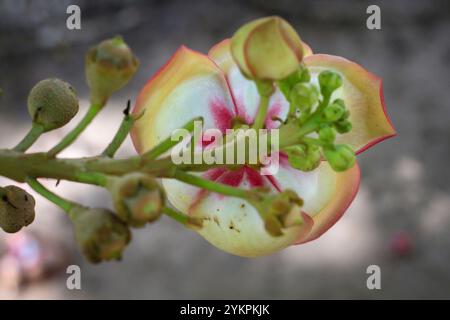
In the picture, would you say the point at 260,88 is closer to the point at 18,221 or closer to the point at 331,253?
the point at 18,221

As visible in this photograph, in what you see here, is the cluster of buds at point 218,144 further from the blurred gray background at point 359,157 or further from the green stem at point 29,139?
the blurred gray background at point 359,157

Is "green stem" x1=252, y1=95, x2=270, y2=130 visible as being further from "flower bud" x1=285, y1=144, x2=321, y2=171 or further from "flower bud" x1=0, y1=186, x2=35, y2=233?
"flower bud" x1=0, y1=186, x2=35, y2=233

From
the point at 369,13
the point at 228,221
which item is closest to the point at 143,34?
the point at 369,13

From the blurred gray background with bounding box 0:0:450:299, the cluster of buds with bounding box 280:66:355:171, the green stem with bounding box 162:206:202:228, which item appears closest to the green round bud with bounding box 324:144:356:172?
the cluster of buds with bounding box 280:66:355:171

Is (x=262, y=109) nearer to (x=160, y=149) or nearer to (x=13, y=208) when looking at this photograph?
(x=160, y=149)

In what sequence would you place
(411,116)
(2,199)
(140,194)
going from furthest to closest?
(411,116)
(2,199)
(140,194)

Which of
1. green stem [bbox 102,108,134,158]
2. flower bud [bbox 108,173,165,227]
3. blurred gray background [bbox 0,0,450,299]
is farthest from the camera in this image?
blurred gray background [bbox 0,0,450,299]

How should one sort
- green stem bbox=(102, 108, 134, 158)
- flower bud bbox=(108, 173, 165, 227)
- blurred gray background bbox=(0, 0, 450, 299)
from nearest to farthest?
flower bud bbox=(108, 173, 165, 227), green stem bbox=(102, 108, 134, 158), blurred gray background bbox=(0, 0, 450, 299)
